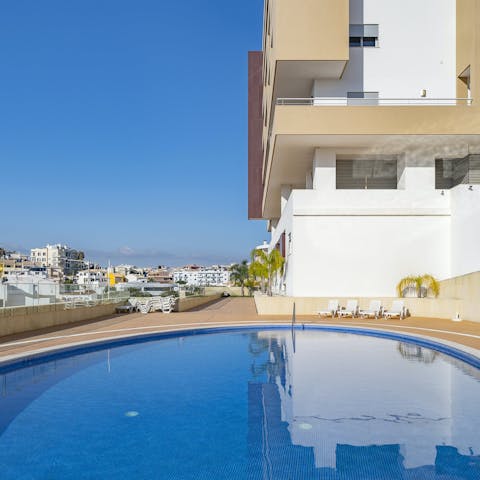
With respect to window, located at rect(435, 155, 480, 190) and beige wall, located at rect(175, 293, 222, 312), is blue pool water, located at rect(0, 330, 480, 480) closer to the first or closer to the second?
beige wall, located at rect(175, 293, 222, 312)

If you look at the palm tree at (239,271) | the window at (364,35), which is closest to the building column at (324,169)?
the window at (364,35)

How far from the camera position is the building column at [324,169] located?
1956 centimetres

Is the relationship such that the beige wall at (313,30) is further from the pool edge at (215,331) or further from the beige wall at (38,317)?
the beige wall at (38,317)

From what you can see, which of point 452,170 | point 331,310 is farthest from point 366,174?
point 331,310

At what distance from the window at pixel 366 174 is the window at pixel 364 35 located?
5166 millimetres

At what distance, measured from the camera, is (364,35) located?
20.8 meters

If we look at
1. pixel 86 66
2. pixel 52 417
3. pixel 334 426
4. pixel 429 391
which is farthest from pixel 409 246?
pixel 86 66

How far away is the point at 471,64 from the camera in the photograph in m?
19.2

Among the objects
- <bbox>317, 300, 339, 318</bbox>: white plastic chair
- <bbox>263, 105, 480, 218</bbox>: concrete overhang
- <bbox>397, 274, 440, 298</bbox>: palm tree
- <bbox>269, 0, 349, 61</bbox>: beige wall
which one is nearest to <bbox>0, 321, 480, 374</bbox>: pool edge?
<bbox>317, 300, 339, 318</bbox>: white plastic chair

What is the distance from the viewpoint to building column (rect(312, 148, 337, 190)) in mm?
19562

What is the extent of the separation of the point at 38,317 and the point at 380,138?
46.0 feet

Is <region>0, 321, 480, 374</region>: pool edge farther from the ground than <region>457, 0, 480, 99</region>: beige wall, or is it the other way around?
<region>457, 0, 480, 99</region>: beige wall

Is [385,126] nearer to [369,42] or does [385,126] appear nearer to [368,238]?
Result: [368,238]

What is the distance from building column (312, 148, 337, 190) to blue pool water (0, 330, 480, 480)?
10.1 m
